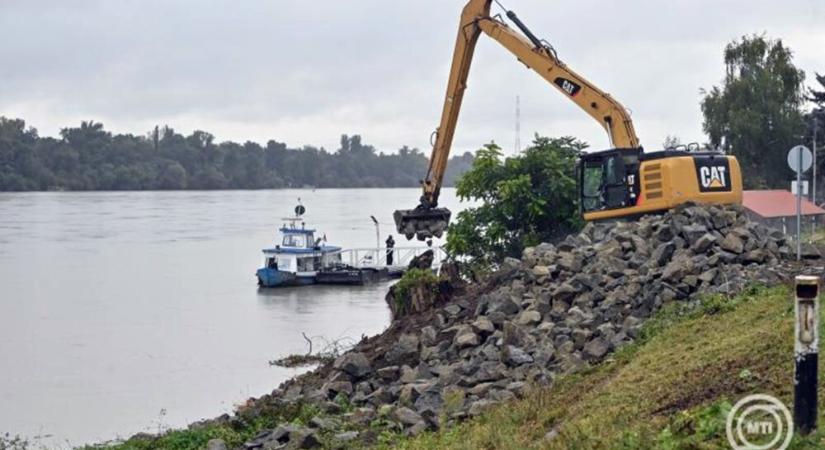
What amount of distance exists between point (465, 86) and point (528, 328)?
13.0 metres

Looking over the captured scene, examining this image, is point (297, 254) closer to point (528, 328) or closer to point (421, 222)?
point (421, 222)

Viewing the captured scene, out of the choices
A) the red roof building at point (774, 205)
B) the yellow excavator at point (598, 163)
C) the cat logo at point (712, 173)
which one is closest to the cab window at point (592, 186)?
the yellow excavator at point (598, 163)

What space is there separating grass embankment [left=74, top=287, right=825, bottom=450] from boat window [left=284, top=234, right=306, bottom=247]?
3215 cm

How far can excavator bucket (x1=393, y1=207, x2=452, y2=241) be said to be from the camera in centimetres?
2558

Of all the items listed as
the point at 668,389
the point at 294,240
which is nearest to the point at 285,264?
the point at 294,240

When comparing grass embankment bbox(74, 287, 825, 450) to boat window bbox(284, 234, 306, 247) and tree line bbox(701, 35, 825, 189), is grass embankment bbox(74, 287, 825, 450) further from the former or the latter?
tree line bbox(701, 35, 825, 189)

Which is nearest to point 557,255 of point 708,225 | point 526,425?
point 708,225

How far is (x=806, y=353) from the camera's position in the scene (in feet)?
23.0

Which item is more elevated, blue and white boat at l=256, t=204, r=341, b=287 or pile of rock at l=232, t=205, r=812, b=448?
pile of rock at l=232, t=205, r=812, b=448

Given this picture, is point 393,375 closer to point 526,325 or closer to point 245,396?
point 526,325

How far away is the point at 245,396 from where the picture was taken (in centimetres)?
2183

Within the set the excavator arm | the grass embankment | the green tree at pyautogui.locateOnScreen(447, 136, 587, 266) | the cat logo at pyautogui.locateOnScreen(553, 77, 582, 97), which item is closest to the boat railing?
the green tree at pyautogui.locateOnScreen(447, 136, 587, 266)

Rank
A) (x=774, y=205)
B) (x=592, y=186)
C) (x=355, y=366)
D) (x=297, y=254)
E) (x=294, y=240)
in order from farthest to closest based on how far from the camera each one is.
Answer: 1. (x=294, y=240)
2. (x=297, y=254)
3. (x=774, y=205)
4. (x=592, y=186)
5. (x=355, y=366)

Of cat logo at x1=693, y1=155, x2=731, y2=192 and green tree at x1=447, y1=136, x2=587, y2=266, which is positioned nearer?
cat logo at x1=693, y1=155, x2=731, y2=192
